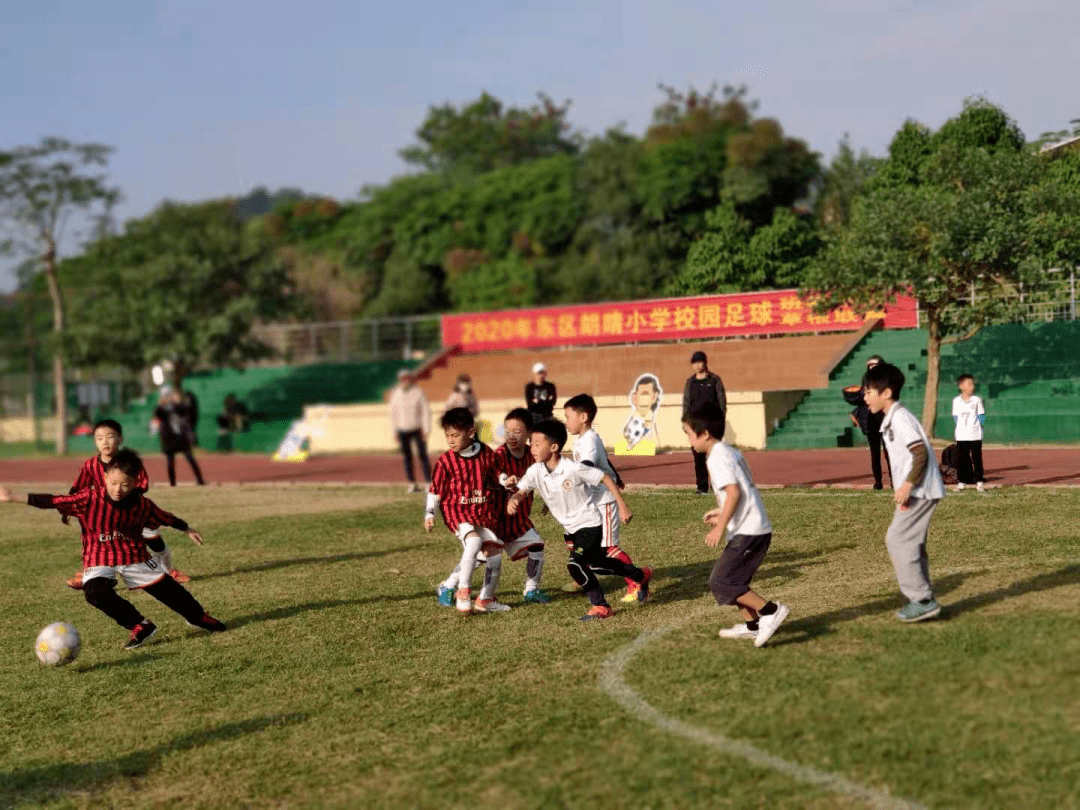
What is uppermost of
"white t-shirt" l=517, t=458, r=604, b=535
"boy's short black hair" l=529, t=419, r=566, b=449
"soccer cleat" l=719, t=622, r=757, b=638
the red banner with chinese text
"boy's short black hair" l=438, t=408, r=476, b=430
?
the red banner with chinese text

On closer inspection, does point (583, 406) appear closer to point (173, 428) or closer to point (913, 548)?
point (913, 548)

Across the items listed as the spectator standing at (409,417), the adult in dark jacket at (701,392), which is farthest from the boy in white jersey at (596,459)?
the spectator standing at (409,417)

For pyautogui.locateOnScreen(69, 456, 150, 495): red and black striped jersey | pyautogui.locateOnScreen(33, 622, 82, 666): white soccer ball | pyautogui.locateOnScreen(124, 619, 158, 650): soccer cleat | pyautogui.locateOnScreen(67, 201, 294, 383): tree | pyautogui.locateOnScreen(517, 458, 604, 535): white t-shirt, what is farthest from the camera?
pyautogui.locateOnScreen(67, 201, 294, 383): tree

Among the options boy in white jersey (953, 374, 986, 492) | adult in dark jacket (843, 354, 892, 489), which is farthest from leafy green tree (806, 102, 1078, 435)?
boy in white jersey (953, 374, 986, 492)

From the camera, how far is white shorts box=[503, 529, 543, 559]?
32.3 ft

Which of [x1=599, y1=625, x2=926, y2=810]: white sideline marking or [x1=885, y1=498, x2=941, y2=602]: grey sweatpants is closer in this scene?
[x1=599, y1=625, x2=926, y2=810]: white sideline marking

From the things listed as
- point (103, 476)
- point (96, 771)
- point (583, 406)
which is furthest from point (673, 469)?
point (96, 771)

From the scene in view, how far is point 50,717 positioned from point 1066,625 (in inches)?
257

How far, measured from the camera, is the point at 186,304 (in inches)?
1475

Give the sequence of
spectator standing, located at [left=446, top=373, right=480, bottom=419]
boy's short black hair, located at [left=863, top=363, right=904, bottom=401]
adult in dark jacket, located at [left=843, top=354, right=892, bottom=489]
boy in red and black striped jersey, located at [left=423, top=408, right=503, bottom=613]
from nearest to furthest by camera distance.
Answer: boy's short black hair, located at [left=863, top=363, right=904, bottom=401] → boy in red and black striped jersey, located at [left=423, top=408, right=503, bottom=613] → adult in dark jacket, located at [left=843, top=354, right=892, bottom=489] → spectator standing, located at [left=446, top=373, right=480, bottom=419]

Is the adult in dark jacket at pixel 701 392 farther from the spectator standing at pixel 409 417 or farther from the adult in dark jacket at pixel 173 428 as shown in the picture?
the adult in dark jacket at pixel 173 428

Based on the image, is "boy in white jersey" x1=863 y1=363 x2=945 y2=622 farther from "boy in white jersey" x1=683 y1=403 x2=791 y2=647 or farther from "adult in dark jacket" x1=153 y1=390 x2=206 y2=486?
"adult in dark jacket" x1=153 y1=390 x2=206 y2=486

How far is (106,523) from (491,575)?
3139 mm

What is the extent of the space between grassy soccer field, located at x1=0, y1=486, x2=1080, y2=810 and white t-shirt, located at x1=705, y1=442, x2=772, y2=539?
79 cm
